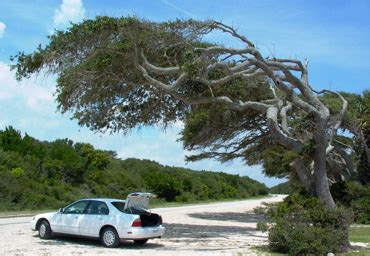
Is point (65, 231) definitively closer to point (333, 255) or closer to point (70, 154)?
point (333, 255)

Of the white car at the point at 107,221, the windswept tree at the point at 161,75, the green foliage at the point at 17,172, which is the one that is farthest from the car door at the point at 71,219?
the green foliage at the point at 17,172

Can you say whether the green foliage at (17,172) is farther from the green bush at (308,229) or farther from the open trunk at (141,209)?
the green bush at (308,229)

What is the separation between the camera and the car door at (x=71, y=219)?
17.3 metres

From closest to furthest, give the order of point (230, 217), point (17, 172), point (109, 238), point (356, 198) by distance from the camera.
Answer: point (109, 238), point (356, 198), point (230, 217), point (17, 172)

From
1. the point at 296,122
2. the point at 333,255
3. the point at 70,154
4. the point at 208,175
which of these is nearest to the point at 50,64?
the point at 333,255

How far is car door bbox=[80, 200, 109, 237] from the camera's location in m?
16.8

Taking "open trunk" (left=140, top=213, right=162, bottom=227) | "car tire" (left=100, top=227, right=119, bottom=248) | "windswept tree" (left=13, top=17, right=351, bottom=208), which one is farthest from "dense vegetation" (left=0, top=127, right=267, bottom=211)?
"open trunk" (left=140, top=213, right=162, bottom=227)

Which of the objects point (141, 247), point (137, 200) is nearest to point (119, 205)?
point (137, 200)

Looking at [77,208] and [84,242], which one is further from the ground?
[77,208]

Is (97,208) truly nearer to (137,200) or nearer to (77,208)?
(77,208)

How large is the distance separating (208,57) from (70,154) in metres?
35.3

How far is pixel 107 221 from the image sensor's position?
16594 millimetres

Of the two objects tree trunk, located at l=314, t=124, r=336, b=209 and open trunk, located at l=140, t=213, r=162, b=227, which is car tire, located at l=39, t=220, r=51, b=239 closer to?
open trunk, located at l=140, t=213, r=162, b=227

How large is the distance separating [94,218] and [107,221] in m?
0.57
